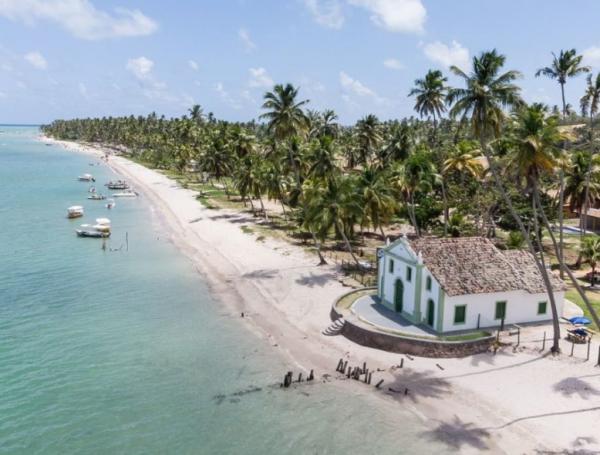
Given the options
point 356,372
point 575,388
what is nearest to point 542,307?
point 575,388

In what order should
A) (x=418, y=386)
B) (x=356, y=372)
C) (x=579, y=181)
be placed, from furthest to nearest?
(x=579, y=181)
(x=356, y=372)
(x=418, y=386)

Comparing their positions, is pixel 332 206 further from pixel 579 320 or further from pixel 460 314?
pixel 579 320

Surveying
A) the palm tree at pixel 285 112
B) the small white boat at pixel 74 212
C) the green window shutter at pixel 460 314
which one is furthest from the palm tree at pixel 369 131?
the green window shutter at pixel 460 314

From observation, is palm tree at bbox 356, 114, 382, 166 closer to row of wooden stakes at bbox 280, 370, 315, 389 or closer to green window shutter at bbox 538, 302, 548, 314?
green window shutter at bbox 538, 302, 548, 314

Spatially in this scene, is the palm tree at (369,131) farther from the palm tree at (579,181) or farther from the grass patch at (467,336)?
the grass patch at (467,336)

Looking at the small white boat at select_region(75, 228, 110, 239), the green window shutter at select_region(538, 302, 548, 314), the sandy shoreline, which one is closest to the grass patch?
the sandy shoreline

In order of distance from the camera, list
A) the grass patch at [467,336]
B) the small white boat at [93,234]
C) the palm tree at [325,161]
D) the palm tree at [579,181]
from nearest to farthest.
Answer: the grass patch at [467,336] < the palm tree at [325,161] < the palm tree at [579,181] < the small white boat at [93,234]
